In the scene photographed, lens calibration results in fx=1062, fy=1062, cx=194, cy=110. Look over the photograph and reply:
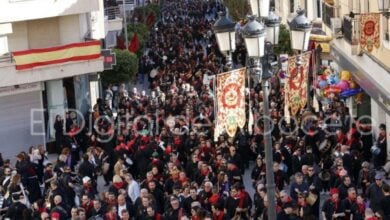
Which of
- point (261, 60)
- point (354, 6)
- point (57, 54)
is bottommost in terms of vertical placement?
point (57, 54)

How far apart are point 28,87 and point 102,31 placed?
26.3 feet

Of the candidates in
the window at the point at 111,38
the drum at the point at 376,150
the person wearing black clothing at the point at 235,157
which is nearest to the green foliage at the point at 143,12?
the window at the point at 111,38

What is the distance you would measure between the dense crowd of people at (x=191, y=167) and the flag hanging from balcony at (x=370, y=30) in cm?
202

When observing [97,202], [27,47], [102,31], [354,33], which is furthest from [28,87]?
[97,202]

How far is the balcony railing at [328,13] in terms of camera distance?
1316 inches

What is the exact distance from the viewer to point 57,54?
32.2m

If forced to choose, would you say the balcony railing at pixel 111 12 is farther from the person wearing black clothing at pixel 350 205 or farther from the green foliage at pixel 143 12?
the person wearing black clothing at pixel 350 205

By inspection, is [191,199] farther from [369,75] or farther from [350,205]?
[369,75]

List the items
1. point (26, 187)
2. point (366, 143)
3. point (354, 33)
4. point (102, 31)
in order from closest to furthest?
point (26, 187), point (366, 143), point (354, 33), point (102, 31)

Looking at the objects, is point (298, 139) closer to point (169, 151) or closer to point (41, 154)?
point (169, 151)

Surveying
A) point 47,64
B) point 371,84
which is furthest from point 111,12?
point 371,84

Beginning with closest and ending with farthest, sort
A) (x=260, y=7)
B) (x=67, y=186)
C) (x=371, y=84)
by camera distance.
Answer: (x=260, y=7), (x=67, y=186), (x=371, y=84)

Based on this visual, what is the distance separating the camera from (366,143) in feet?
84.3

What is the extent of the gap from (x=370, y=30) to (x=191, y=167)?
245 inches
